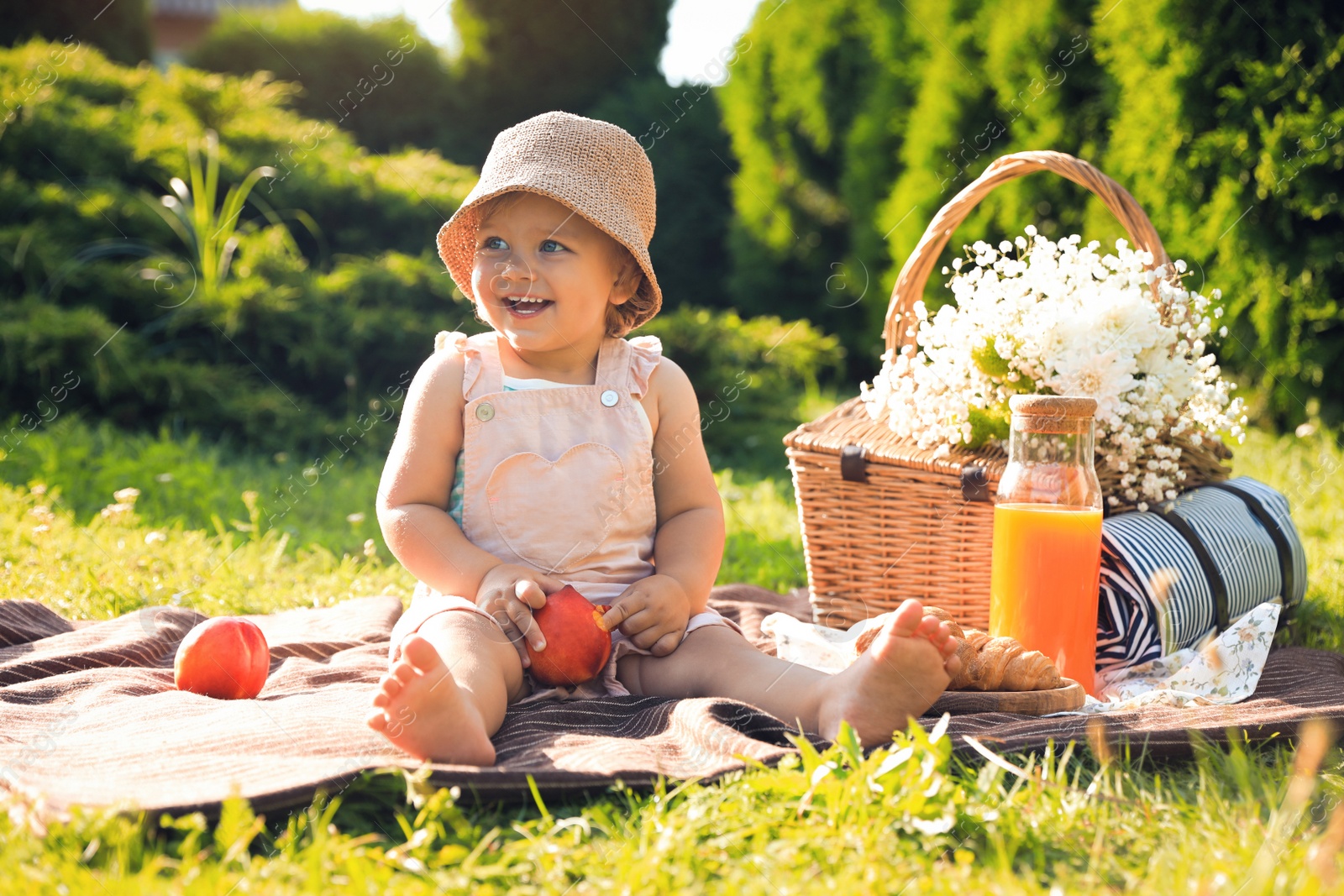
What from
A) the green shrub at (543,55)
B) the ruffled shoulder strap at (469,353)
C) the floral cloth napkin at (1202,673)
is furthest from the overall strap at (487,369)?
the green shrub at (543,55)

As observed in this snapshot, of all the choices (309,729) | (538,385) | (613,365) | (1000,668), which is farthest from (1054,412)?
(309,729)

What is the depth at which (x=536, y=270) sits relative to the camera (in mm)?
2125

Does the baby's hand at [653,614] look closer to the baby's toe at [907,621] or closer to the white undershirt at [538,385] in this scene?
the white undershirt at [538,385]

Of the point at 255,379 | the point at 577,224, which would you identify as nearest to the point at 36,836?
the point at 577,224

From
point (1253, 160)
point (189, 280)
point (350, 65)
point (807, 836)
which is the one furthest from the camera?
point (350, 65)

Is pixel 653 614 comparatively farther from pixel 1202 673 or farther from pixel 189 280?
pixel 189 280

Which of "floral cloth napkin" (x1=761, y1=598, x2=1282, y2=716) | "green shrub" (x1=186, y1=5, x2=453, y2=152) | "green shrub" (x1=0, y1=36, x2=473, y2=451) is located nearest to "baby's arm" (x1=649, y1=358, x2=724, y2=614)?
"floral cloth napkin" (x1=761, y1=598, x2=1282, y2=716)

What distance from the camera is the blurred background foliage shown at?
4504mm

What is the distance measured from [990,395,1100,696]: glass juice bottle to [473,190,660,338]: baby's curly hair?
33.2 inches

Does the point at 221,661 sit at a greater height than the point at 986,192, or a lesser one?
lesser

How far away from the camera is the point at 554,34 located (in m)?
9.38

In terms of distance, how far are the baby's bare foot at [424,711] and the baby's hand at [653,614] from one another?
487 mm

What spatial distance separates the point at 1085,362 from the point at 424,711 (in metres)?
1.53

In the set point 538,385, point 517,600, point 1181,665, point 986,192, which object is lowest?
point 1181,665
